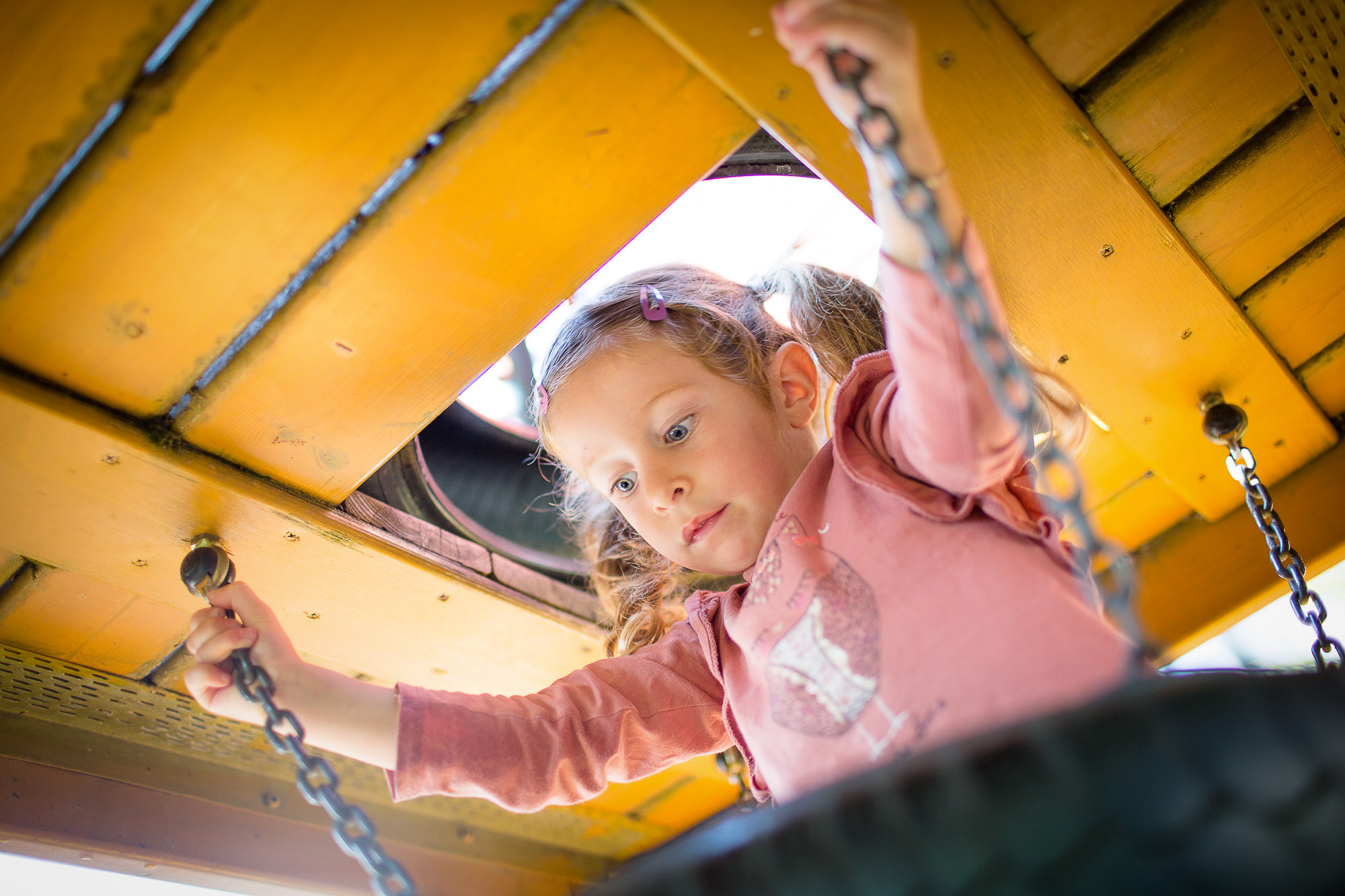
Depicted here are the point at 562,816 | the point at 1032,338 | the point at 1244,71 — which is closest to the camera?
the point at 1244,71

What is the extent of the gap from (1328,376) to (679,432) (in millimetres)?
1009

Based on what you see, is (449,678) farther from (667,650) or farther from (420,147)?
(420,147)

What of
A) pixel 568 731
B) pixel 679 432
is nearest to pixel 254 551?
pixel 568 731

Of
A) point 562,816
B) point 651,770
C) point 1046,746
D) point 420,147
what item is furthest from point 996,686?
point 562,816

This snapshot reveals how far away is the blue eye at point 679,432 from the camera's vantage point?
4.22 ft

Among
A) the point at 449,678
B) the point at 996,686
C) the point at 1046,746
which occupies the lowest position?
the point at 1046,746

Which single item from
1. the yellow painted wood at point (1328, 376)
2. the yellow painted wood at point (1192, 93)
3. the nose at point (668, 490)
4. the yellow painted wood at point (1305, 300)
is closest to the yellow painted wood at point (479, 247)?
the nose at point (668, 490)

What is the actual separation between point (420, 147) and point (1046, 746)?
2.46 feet

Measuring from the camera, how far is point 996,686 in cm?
90

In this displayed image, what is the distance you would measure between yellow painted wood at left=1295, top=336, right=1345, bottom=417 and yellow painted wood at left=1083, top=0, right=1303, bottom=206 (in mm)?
460

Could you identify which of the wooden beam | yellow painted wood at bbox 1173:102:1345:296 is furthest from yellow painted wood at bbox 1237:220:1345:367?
the wooden beam

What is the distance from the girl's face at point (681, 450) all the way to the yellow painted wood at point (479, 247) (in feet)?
0.82

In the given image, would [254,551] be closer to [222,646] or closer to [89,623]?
[222,646]

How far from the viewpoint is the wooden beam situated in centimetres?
158
